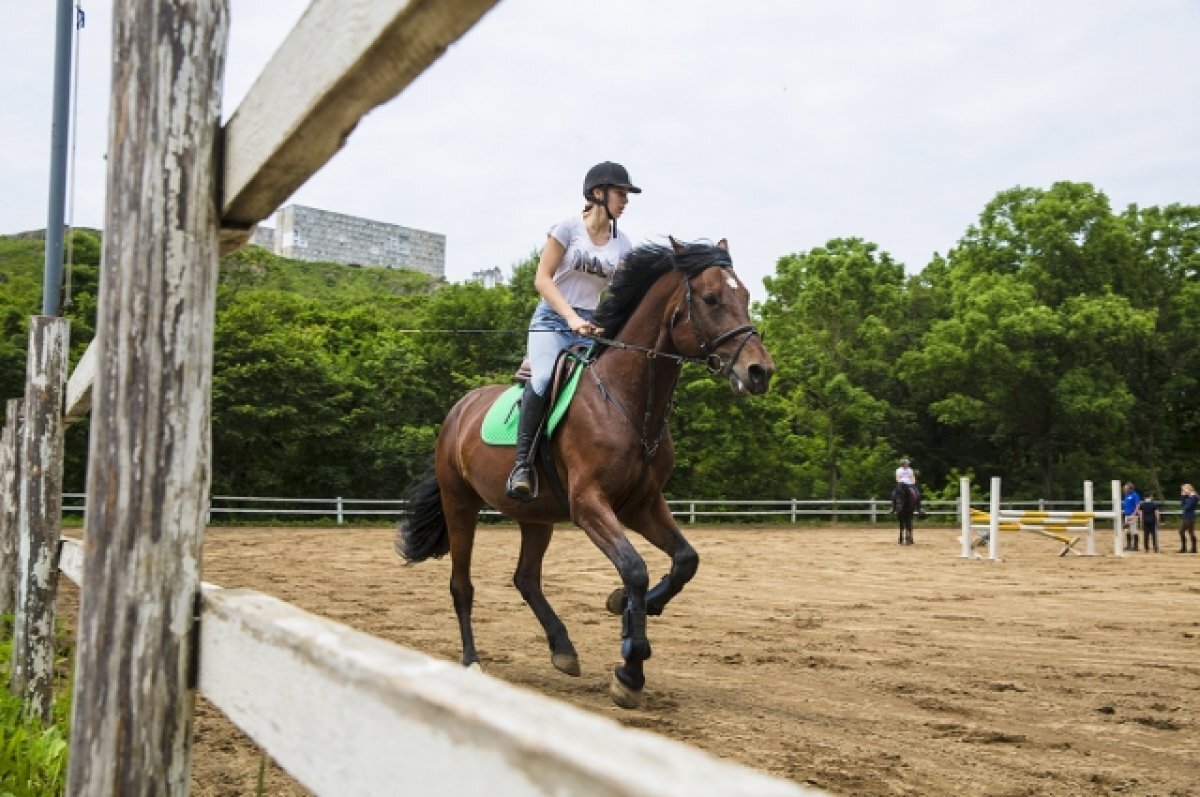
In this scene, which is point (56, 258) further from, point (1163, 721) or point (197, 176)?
point (1163, 721)

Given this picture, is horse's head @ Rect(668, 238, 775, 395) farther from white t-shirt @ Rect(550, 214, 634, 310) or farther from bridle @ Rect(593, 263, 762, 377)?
white t-shirt @ Rect(550, 214, 634, 310)

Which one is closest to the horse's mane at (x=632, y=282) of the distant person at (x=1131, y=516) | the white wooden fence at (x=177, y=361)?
the white wooden fence at (x=177, y=361)

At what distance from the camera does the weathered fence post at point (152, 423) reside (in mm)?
1555

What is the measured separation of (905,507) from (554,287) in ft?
57.9

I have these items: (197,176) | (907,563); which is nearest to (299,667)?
(197,176)

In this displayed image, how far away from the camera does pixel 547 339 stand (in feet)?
19.2

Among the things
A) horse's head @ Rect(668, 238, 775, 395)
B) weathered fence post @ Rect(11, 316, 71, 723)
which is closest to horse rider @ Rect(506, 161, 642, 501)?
horse's head @ Rect(668, 238, 775, 395)

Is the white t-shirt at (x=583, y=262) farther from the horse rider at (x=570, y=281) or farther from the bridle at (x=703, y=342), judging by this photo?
the bridle at (x=703, y=342)

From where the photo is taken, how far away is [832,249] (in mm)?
42281

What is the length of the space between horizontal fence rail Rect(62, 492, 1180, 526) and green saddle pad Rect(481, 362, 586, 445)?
17248 mm

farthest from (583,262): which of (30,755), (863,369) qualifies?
(863,369)

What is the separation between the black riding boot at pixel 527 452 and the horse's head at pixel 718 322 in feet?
2.92

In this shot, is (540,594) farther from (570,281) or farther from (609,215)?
(609,215)

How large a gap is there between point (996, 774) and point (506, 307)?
39.0 meters
